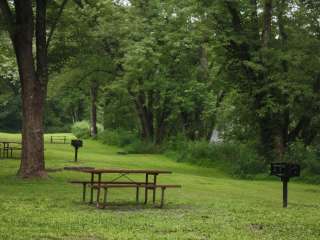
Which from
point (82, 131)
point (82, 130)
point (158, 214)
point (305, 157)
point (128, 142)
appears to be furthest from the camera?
point (82, 130)

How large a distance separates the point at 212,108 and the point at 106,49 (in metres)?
8.25

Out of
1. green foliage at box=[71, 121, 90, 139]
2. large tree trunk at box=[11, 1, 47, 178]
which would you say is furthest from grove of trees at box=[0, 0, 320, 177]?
green foliage at box=[71, 121, 90, 139]

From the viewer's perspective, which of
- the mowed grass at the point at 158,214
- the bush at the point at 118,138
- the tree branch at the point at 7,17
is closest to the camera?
the mowed grass at the point at 158,214

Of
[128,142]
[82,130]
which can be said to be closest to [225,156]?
[128,142]

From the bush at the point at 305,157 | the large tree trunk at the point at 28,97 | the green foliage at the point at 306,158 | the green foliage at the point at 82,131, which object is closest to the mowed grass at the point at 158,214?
the large tree trunk at the point at 28,97

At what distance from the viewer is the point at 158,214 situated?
40.5ft

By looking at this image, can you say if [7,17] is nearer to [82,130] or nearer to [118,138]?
[118,138]

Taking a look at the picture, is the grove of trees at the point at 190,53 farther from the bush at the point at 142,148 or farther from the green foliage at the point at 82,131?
the green foliage at the point at 82,131

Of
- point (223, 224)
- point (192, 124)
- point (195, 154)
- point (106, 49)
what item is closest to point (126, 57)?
point (106, 49)

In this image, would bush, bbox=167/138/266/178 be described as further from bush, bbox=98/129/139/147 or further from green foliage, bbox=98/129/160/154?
bush, bbox=98/129/139/147

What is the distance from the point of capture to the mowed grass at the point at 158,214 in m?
9.73

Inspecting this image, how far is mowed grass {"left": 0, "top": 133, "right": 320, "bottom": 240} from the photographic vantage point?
9.73 m

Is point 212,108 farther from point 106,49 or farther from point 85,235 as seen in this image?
point 85,235

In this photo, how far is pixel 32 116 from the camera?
62.9 ft
